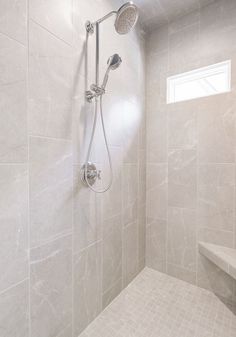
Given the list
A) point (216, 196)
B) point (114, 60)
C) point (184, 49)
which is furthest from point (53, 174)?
point (184, 49)

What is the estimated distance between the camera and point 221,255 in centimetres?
146

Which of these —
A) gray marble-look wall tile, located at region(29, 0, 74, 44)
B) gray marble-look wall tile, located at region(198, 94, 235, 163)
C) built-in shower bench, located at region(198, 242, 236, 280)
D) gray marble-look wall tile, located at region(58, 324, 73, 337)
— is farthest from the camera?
gray marble-look wall tile, located at region(198, 94, 235, 163)

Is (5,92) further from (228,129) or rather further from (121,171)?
(228,129)

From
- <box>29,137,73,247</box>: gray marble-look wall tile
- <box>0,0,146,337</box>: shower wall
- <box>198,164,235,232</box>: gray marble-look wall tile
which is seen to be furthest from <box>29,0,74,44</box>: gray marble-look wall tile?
<box>198,164,235,232</box>: gray marble-look wall tile

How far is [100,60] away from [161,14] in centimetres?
99

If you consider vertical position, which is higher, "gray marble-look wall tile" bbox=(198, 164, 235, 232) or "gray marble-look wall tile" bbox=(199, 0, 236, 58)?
"gray marble-look wall tile" bbox=(199, 0, 236, 58)

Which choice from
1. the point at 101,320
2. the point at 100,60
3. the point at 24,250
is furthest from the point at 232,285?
the point at 100,60

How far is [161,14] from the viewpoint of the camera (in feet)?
5.76

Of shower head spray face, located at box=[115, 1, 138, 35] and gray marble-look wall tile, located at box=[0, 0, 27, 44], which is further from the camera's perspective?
shower head spray face, located at box=[115, 1, 138, 35]

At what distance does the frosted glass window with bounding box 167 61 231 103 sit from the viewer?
1604 mm

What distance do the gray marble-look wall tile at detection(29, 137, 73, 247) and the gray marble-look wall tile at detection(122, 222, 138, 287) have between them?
2.44 ft

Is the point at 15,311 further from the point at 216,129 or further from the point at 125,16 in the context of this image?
the point at 216,129

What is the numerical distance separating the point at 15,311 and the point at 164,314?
1.09m

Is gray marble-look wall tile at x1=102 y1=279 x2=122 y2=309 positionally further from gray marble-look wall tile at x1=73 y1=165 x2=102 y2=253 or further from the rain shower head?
the rain shower head
